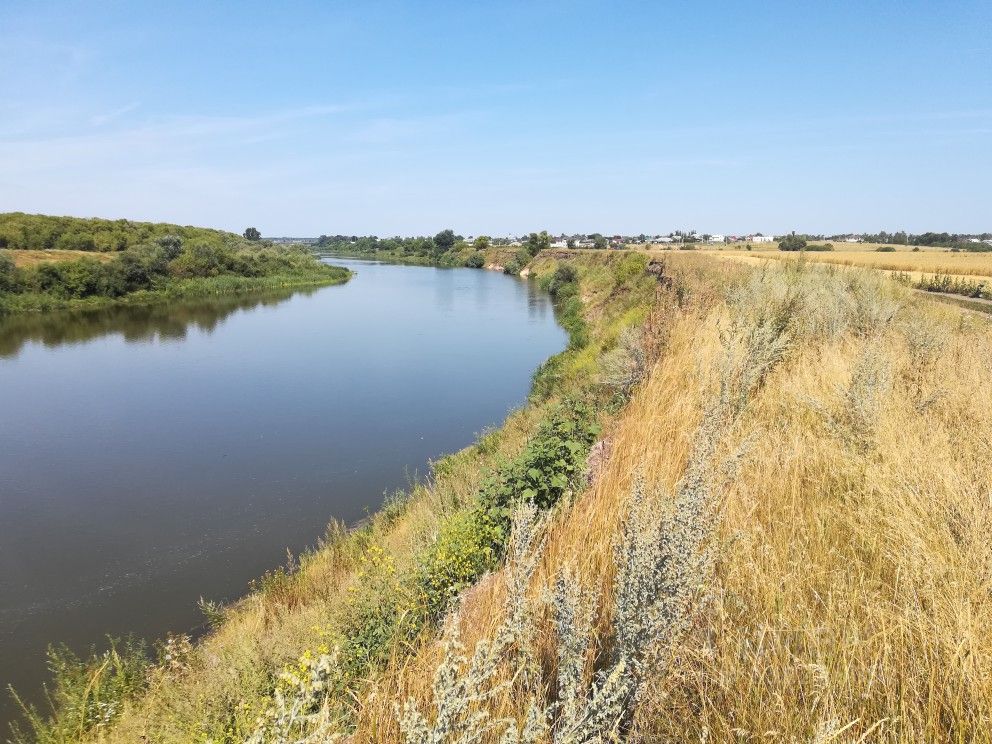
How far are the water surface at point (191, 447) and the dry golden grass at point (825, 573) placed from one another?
7209mm

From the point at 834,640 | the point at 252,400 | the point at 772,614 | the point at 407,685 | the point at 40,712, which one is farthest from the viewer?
the point at 252,400

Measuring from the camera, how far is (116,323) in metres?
33.1

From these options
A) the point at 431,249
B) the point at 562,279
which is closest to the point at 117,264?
the point at 562,279

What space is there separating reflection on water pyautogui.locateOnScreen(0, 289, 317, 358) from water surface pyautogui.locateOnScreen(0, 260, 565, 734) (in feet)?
1.11

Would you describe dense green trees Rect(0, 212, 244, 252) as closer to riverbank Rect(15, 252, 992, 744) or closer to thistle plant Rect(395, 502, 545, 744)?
riverbank Rect(15, 252, 992, 744)

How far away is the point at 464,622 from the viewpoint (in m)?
2.68

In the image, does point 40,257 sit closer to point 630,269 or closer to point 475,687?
point 630,269

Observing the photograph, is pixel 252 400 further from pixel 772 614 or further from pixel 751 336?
pixel 772 614

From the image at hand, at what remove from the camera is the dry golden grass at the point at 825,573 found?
1495 millimetres

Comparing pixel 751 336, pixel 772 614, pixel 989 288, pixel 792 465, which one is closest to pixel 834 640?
pixel 772 614

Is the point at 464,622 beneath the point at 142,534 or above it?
above

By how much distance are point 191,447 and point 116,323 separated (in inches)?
1042

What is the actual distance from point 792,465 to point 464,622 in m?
2.06

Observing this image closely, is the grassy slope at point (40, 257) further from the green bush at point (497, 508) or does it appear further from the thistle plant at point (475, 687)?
the thistle plant at point (475, 687)
